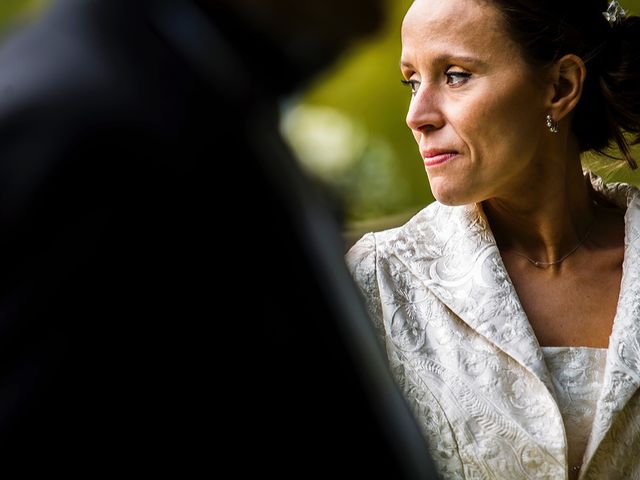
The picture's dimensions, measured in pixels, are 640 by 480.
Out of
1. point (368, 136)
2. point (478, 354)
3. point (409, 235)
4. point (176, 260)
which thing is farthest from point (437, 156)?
point (176, 260)

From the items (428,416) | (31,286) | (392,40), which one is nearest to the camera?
(31,286)

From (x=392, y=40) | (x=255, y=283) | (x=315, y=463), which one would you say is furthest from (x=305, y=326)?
(x=392, y=40)

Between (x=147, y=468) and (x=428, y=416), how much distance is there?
144 centimetres

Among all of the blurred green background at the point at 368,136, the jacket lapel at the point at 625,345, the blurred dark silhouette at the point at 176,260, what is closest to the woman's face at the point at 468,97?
the jacket lapel at the point at 625,345

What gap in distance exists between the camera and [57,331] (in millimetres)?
1327

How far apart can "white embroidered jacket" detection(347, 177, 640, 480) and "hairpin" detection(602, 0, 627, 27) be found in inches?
18.1

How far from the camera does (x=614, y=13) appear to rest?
291cm

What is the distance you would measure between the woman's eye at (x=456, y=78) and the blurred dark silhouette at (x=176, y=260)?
1412 millimetres

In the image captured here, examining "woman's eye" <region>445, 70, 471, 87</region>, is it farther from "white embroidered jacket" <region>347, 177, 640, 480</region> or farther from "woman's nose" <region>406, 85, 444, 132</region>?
"white embroidered jacket" <region>347, 177, 640, 480</region>

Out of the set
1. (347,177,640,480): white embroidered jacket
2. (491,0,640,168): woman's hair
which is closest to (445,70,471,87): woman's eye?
(491,0,640,168): woman's hair

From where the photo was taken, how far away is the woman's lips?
279 cm

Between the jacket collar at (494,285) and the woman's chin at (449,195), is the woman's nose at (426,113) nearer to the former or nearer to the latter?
the woman's chin at (449,195)

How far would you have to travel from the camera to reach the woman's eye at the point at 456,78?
2779mm

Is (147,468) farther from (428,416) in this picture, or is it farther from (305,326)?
(428,416)
